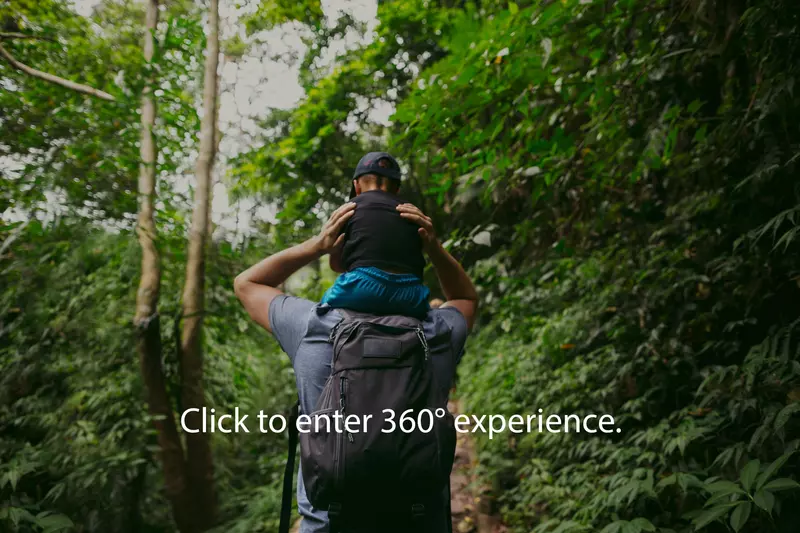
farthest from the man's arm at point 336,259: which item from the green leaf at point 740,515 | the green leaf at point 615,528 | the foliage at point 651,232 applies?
the green leaf at point 615,528

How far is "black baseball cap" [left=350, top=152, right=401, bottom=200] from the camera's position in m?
1.74

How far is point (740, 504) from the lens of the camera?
1829mm

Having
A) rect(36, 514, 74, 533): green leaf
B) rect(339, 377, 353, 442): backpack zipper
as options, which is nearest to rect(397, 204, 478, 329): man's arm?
rect(339, 377, 353, 442): backpack zipper

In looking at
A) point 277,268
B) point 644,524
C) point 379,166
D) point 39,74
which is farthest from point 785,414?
point 39,74

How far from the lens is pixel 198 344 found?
4.73 meters

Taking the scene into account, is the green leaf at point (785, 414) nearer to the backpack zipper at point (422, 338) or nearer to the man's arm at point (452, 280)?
the man's arm at point (452, 280)

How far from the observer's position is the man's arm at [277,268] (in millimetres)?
1593

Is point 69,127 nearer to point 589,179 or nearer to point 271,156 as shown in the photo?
point 589,179

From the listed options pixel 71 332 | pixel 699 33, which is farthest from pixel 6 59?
pixel 699 33

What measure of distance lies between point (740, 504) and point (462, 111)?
2.08m

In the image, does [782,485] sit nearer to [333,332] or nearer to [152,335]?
[333,332]

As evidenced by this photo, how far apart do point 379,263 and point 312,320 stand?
9.7 inches

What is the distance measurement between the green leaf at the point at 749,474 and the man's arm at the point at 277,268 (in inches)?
63.5

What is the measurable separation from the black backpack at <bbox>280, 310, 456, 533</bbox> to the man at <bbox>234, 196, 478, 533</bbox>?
0.06 meters
